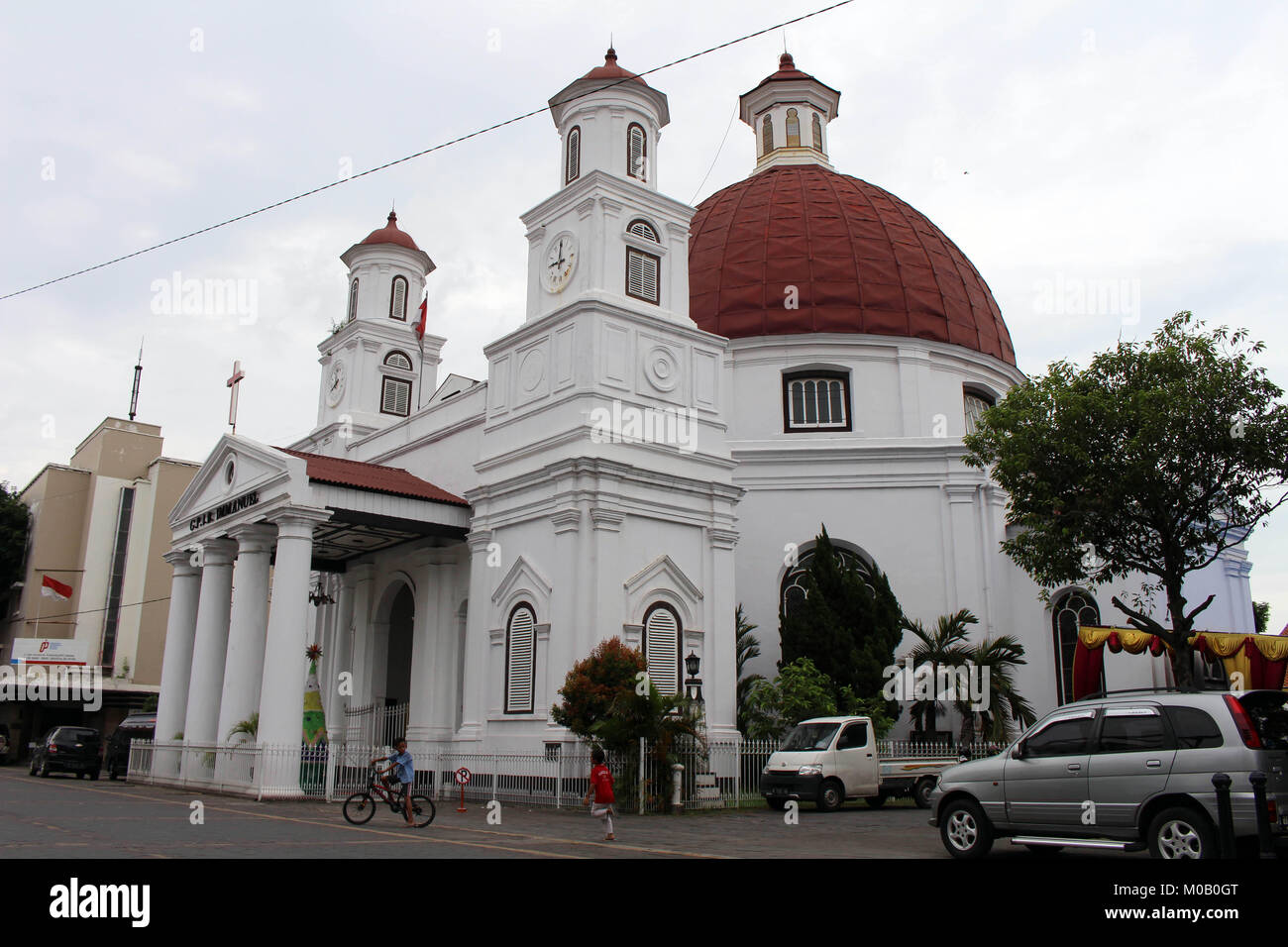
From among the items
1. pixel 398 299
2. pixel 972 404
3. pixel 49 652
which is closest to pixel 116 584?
pixel 49 652

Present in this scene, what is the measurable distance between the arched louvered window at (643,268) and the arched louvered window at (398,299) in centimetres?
1313

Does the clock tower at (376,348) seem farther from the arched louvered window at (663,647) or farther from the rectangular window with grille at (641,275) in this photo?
the arched louvered window at (663,647)

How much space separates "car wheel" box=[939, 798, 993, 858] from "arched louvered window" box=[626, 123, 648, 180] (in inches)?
713

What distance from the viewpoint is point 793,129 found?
1651 inches

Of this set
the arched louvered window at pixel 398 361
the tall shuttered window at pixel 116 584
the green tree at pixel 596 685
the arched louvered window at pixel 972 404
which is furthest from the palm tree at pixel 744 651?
the tall shuttered window at pixel 116 584

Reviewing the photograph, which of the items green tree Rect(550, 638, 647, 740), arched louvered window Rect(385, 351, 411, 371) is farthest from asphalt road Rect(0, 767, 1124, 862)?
arched louvered window Rect(385, 351, 411, 371)

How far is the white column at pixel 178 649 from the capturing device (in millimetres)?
27531

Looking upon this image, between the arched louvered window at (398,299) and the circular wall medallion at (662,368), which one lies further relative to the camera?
the arched louvered window at (398,299)

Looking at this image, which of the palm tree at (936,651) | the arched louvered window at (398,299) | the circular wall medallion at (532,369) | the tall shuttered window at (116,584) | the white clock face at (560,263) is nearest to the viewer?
the circular wall medallion at (532,369)

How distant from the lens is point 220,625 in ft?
87.4

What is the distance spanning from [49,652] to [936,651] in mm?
37013

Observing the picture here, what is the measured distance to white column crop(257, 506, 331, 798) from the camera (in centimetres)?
2080
